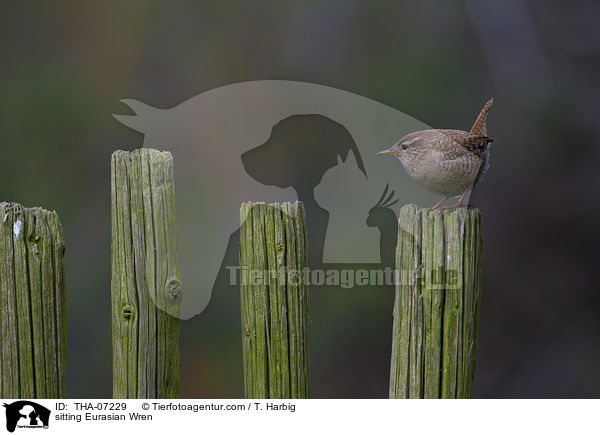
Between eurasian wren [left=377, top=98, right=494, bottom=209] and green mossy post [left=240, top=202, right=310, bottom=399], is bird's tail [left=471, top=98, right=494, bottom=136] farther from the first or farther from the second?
green mossy post [left=240, top=202, right=310, bottom=399]

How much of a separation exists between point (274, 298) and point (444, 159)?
1.09 meters

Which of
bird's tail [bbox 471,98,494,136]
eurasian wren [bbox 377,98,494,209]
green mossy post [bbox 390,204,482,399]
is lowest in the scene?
green mossy post [bbox 390,204,482,399]

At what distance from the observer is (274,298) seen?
249cm

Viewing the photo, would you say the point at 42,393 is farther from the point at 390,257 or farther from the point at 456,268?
the point at 390,257

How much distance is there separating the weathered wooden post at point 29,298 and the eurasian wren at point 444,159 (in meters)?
1.49

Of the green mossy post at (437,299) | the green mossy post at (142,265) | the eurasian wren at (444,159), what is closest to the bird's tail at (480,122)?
the eurasian wren at (444,159)

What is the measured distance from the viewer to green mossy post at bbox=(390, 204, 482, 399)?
8.04 ft

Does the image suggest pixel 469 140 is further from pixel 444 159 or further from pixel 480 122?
pixel 480 122

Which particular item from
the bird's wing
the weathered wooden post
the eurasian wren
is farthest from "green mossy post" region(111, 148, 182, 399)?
the bird's wing

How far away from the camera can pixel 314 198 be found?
5.25 meters

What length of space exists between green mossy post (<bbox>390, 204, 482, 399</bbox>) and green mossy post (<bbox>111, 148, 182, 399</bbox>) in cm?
83

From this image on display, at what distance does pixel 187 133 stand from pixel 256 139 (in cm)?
63

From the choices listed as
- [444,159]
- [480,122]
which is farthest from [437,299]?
[480,122]

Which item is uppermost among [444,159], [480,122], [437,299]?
[480,122]
